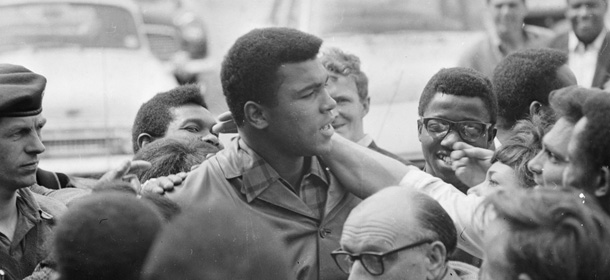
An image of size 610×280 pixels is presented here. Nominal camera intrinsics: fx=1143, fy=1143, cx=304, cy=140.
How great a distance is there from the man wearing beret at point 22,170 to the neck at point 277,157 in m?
0.96

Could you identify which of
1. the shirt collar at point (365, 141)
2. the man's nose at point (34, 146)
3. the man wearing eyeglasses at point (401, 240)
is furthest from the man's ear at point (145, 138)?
the man wearing eyeglasses at point (401, 240)

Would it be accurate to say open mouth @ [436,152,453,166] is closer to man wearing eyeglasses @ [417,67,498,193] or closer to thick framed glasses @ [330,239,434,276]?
man wearing eyeglasses @ [417,67,498,193]

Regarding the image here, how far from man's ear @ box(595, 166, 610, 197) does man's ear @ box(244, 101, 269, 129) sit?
132 cm

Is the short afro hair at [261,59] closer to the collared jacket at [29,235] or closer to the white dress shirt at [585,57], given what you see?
the collared jacket at [29,235]

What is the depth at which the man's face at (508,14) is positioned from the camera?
8.49 meters

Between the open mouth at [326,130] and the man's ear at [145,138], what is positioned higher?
the open mouth at [326,130]

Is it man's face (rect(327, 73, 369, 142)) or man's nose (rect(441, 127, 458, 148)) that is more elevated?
man's nose (rect(441, 127, 458, 148))

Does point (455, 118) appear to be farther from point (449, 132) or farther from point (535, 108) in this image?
point (535, 108)

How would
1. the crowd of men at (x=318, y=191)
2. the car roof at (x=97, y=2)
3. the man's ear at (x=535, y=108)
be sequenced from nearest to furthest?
the crowd of men at (x=318, y=191) < the man's ear at (x=535, y=108) < the car roof at (x=97, y=2)

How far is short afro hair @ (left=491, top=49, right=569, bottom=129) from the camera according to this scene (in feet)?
17.9

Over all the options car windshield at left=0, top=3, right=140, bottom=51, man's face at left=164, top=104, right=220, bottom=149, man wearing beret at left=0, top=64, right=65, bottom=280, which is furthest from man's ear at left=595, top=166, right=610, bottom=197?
car windshield at left=0, top=3, right=140, bottom=51

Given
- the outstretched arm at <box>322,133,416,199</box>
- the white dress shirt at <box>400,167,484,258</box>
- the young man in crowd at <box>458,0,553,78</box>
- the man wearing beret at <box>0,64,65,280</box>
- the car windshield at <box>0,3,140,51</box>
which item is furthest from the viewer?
the car windshield at <box>0,3,140,51</box>

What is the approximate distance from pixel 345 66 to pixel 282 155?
79.5 inches

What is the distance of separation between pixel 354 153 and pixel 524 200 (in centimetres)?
125
